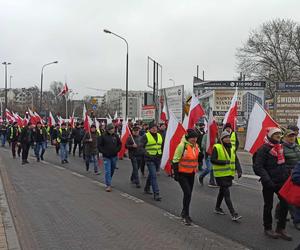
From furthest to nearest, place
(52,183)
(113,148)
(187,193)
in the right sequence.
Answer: (52,183), (113,148), (187,193)

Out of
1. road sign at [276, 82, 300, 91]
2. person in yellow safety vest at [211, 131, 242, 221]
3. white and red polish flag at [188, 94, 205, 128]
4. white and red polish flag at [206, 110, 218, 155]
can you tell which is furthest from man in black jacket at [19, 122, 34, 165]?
road sign at [276, 82, 300, 91]

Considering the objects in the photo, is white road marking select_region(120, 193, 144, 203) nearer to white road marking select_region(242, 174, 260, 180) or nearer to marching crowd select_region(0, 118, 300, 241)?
marching crowd select_region(0, 118, 300, 241)

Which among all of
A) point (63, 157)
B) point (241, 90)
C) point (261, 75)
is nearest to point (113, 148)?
point (63, 157)

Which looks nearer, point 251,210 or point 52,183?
point 251,210

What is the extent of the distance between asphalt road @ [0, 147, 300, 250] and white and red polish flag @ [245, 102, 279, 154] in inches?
50.0

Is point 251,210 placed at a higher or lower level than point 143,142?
lower

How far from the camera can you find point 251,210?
8.63 metres

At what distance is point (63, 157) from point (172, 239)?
12.1 m

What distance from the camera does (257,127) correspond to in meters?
8.28

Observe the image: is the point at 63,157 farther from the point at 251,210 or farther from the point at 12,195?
the point at 251,210

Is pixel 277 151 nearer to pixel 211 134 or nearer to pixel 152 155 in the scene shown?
pixel 211 134

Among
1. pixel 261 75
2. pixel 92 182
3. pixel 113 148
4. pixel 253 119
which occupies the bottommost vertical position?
pixel 92 182

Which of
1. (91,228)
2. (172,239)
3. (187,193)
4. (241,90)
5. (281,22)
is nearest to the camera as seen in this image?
(172,239)

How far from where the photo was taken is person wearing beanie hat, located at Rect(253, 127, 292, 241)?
671 centimetres
